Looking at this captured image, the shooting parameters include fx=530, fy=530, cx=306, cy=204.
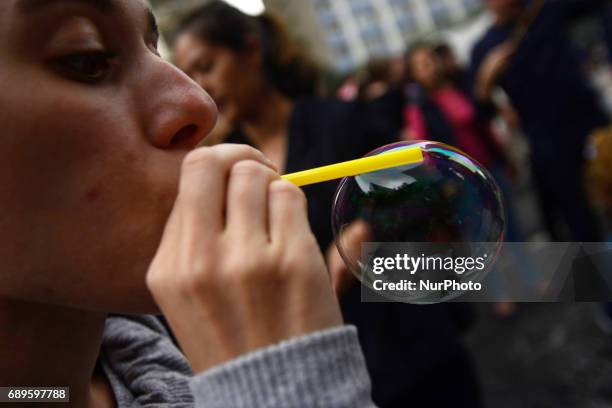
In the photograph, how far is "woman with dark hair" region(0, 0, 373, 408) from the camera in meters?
0.49

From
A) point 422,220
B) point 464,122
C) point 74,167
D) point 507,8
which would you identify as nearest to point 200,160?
point 74,167

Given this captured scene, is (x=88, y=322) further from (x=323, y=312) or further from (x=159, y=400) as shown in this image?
(x=323, y=312)

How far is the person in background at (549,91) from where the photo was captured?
2299 millimetres

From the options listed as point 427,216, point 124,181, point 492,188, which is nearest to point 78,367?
point 124,181

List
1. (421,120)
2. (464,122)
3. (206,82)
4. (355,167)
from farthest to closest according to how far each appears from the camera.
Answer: (464,122)
(421,120)
(206,82)
(355,167)

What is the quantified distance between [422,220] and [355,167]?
8.6 inches

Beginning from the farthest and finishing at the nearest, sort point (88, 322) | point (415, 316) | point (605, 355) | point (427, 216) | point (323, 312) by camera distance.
Result: point (605, 355) → point (415, 316) → point (427, 216) → point (88, 322) → point (323, 312)

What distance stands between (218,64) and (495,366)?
191 centimetres

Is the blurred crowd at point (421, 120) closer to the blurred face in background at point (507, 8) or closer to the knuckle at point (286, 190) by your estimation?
the blurred face in background at point (507, 8)

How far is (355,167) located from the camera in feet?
2.26

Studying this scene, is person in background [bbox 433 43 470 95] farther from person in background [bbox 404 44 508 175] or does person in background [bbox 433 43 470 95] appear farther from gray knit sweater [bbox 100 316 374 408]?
gray knit sweater [bbox 100 316 374 408]

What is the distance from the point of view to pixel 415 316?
4.35 ft

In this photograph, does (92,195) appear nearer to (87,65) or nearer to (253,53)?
(87,65)

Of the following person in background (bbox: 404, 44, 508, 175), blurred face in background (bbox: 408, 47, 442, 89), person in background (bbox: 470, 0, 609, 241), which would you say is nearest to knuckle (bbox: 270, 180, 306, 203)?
person in background (bbox: 470, 0, 609, 241)
